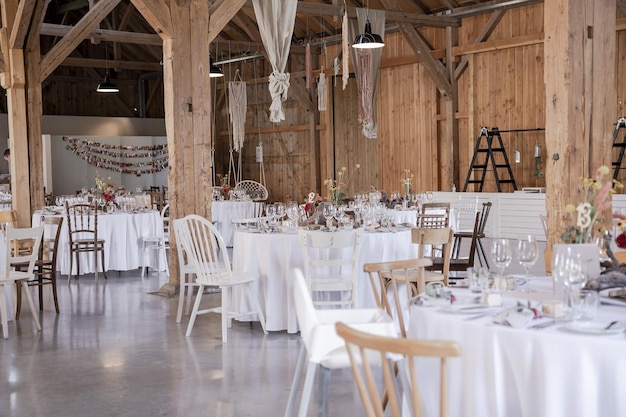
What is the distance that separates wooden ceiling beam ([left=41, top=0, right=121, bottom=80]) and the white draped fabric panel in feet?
12.9

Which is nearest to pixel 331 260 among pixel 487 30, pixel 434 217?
pixel 434 217

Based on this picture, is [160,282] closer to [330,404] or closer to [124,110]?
[330,404]

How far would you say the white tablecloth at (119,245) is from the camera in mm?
10477

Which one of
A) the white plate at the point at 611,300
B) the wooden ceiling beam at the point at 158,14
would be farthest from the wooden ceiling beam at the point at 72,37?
the white plate at the point at 611,300

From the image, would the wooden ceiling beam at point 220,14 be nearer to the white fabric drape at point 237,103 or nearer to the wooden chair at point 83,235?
the wooden chair at point 83,235

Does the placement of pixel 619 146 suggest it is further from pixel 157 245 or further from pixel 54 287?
pixel 54 287

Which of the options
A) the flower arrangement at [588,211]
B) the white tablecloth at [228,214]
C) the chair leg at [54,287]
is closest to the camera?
the flower arrangement at [588,211]

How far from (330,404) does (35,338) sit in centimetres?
320

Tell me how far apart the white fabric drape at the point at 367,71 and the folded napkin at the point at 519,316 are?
939 centimetres

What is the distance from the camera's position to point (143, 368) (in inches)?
227

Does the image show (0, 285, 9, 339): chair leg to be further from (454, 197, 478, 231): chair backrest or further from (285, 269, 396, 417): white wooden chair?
(454, 197, 478, 231): chair backrest

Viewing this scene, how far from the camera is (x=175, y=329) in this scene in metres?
7.06

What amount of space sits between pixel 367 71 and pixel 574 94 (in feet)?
24.4

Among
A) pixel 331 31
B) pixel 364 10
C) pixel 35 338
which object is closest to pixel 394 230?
pixel 35 338
